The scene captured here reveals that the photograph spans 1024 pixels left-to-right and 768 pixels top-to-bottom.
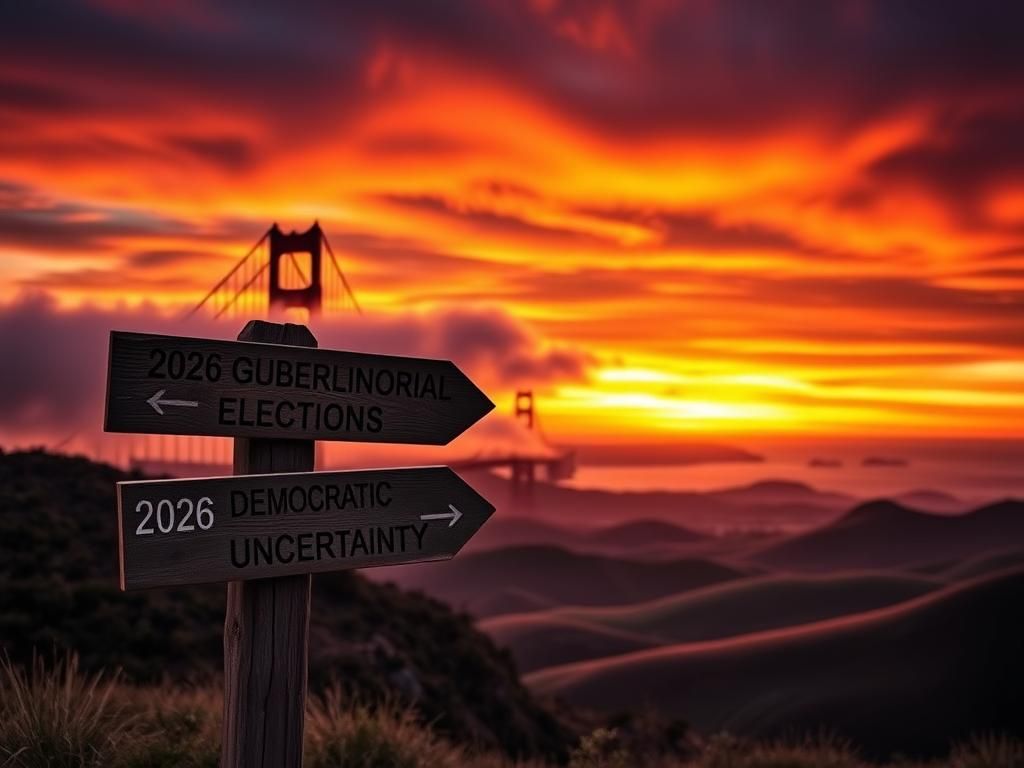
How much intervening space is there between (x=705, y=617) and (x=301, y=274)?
4287cm

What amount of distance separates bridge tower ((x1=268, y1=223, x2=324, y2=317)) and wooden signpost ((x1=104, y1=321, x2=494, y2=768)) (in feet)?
112

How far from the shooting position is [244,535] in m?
5.14

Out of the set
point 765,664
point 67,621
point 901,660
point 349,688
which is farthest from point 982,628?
point 67,621

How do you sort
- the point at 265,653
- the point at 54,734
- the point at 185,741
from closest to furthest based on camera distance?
1. the point at 265,653
2. the point at 54,734
3. the point at 185,741

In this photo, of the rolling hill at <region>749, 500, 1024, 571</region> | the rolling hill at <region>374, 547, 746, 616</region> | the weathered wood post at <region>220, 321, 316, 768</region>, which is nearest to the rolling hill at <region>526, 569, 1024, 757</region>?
the weathered wood post at <region>220, 321, 316, 768</region>

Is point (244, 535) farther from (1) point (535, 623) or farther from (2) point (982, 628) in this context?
(1) point (535, 623)

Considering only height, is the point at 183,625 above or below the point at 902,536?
above

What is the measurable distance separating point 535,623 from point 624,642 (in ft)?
21.7

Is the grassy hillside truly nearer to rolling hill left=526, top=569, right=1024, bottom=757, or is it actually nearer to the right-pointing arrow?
the right-pointing arrow

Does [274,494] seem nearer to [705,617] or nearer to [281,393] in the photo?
[281,393]

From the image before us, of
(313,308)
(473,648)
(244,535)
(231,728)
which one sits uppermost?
(313,308)

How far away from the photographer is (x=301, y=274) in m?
47.3

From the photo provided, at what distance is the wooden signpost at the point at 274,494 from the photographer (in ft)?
16.1

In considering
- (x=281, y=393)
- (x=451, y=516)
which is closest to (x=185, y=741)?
(x=451, y=516)
